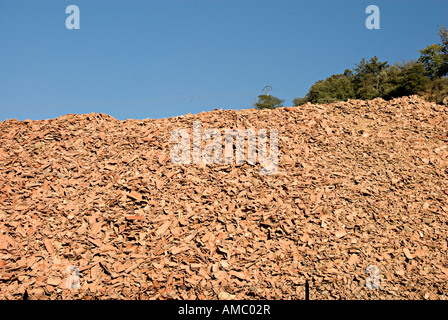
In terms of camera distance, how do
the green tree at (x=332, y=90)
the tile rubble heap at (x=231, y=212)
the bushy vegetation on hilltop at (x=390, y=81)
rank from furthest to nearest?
the green tree at (x=332, y=90) → the bushy vegetation on hilltop at (x=390, y=81) → the tile rubble heap at (x=231, y=212)

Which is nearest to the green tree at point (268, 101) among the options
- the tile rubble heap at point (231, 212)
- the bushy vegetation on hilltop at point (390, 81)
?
the bushy vegetation on hilltop at point (390, 81)

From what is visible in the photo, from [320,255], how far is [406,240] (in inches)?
90.7

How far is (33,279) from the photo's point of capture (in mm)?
8688

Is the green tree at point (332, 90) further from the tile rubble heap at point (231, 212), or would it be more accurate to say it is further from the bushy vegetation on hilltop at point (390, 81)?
the tile rubble heap at point (231, 212)

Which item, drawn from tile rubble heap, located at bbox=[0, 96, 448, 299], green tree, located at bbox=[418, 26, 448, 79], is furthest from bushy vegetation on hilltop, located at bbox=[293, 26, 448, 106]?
tile rubble heap, located at bbox=[0, 96, 448, 299]

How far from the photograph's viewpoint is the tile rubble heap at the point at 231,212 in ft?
Result: 27.5

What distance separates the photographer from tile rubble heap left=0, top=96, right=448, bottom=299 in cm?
838

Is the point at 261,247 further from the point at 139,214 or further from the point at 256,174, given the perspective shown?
the point at 139,214

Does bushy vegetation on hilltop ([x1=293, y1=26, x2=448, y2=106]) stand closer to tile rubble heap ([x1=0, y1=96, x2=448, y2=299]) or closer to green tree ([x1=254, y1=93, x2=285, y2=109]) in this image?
green tree ([x1=254, y1=93, x2=285, y2=109])

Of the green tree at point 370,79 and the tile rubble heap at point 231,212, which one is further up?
the green tree at point 370,79

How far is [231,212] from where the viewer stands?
960cm

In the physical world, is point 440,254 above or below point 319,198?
below

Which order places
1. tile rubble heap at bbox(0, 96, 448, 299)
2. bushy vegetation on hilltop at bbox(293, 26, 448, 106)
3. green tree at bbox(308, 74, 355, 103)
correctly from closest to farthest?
tile rubble heap at bbox(0, 96, 448, 299)
bushy vegetation on hilltop at bbox(293, 26, 448, 106)
green tree at bbox(308, 74, 355, 103)

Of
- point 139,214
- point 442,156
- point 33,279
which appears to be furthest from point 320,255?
point 33,279
